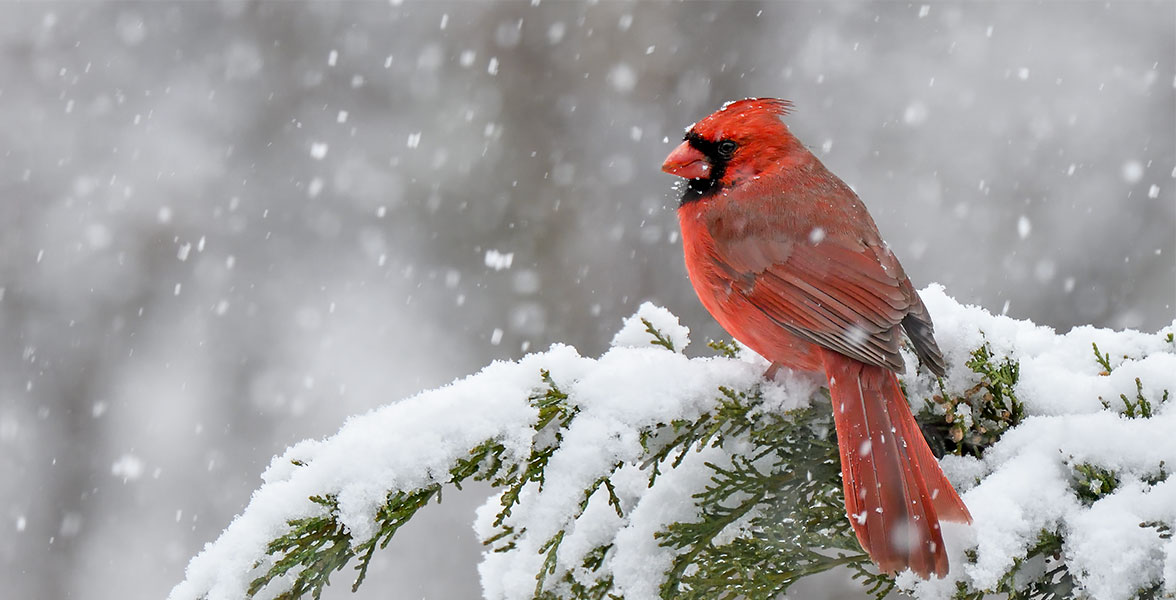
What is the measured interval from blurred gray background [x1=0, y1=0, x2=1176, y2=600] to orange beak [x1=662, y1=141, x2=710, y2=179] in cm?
338

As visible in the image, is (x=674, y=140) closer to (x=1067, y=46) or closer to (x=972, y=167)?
(x=972, y=167)

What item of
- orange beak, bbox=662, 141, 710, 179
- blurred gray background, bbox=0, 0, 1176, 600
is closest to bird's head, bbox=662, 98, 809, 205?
orange beak, bbox=662, 141, 710, 179

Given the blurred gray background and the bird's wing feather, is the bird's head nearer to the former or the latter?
the bird's wing feather

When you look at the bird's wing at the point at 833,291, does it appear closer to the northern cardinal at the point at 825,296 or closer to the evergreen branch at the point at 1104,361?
the northern cardinal at the point at 825,296

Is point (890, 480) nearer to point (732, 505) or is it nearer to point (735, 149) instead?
point (732, 505)

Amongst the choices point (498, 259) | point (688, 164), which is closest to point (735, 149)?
point (688, 164)

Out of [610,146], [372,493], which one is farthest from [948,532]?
[610,146]

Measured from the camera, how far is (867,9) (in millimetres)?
6926

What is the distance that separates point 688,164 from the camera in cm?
243

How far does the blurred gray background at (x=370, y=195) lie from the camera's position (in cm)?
606

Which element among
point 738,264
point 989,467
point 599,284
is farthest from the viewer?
point 599,284

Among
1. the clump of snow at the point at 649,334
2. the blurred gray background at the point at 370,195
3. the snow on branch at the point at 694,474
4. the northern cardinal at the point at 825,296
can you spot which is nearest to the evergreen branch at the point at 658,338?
the clump of snow at the point at 649,334

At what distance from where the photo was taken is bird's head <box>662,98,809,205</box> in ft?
7.93

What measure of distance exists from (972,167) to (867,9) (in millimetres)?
1298
